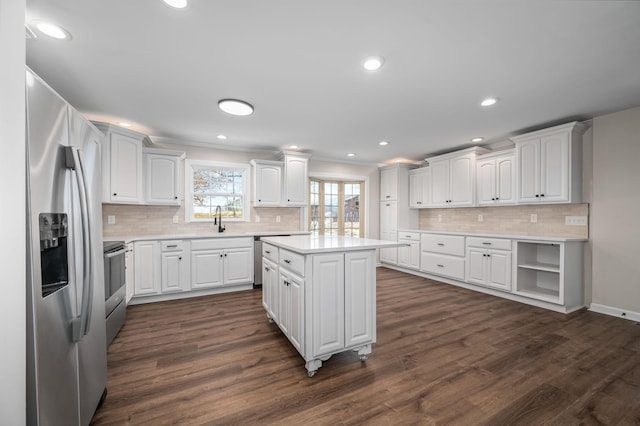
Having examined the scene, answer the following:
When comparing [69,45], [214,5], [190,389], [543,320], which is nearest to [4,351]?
[190,389]

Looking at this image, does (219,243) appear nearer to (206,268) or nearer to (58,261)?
(206,268)

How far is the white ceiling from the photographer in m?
1.62

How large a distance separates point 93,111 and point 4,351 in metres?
3.33

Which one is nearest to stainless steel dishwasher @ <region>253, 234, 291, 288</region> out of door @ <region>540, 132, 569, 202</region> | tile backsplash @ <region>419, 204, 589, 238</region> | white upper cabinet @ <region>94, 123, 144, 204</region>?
white upper cabinet @ <region>94, 123, 144, 204</region>

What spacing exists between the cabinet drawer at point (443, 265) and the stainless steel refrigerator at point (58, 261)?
15.3 ft

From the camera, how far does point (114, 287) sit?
8.48ft

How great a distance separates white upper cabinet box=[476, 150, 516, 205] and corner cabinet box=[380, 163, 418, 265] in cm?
153

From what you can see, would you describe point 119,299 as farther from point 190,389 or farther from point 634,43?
point 634,43

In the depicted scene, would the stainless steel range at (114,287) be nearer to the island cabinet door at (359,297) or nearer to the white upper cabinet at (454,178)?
the island cabinet door at (359,297)

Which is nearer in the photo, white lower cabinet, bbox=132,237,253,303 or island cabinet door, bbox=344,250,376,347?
island cabinet door, bbox=344,250,376,347

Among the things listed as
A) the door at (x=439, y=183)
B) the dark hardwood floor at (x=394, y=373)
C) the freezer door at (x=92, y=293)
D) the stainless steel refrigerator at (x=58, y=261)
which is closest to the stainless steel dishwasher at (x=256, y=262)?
the dark hardwood floor at (x=394, y=373)

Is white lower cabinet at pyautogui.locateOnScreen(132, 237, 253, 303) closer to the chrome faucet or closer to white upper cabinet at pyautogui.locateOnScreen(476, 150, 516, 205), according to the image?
the chrome faucet

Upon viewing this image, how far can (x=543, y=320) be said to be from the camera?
3035mm

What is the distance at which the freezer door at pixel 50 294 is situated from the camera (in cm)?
96
